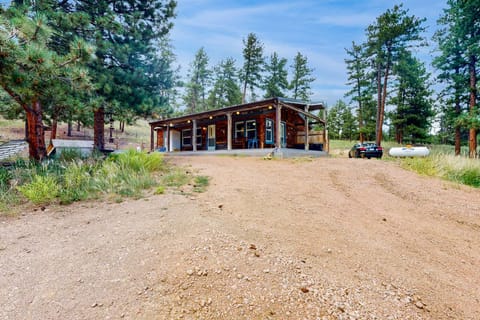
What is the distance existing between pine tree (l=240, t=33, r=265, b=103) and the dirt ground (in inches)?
946

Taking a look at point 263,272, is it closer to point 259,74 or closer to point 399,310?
point 399,310

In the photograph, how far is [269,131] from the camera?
14.6 m

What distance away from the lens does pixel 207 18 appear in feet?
25.4

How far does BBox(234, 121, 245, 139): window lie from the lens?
1536 centimetres

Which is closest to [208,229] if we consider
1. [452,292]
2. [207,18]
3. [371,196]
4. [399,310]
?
[399,310]

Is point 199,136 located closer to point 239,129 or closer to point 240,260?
point 239,129

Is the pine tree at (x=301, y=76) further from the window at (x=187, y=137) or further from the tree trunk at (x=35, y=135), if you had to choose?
the tree trunk at (x=35, y=135)

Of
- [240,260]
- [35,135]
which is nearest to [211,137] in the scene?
[35,135]

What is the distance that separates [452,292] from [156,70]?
11554mm

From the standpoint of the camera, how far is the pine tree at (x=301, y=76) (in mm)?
30359

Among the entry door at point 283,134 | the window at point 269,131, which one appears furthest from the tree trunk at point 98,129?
the entry door at point 283,134

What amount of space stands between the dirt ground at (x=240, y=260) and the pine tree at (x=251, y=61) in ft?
78.8

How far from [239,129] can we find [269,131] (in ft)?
7.65

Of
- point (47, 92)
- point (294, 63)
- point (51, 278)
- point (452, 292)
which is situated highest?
point (294, 63)
